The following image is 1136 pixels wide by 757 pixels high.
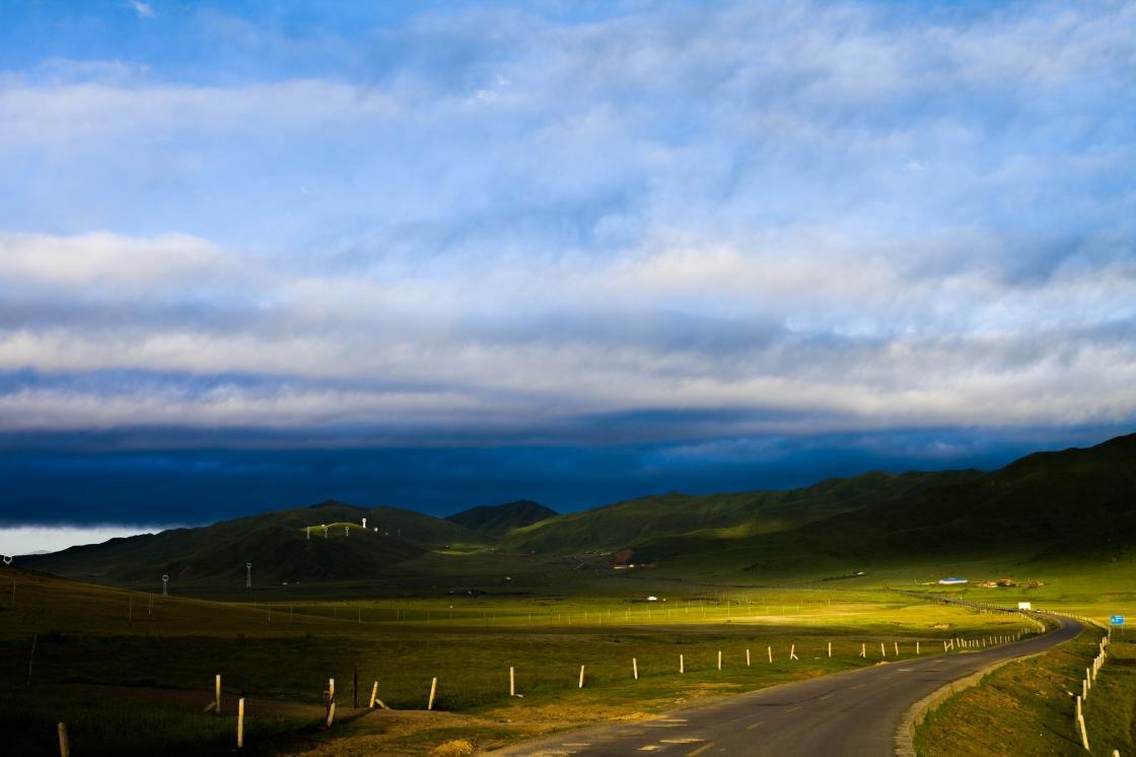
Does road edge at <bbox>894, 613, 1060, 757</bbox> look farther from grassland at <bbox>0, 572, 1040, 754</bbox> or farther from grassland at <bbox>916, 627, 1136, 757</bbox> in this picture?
grassland at <bbox>0, 572, 1040, 754</bbox>

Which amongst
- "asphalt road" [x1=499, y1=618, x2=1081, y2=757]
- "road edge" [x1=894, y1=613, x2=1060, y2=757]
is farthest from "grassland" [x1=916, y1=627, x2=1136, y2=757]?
"asphalt road" [x1=499, y1=618, x2=1081, y2=757]

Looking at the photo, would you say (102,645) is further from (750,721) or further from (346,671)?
(750,721)

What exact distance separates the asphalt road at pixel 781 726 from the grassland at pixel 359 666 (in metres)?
3.09

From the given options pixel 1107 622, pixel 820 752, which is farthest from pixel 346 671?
pixel 1107 622

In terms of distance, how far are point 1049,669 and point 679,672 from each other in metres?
32.7

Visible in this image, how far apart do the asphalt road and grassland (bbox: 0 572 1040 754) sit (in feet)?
10.1

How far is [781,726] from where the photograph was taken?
44.1 meters

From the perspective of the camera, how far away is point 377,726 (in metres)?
45.7

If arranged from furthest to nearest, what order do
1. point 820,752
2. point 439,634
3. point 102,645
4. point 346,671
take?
point 439,634, point 102,645, point 346,671, point 820,752

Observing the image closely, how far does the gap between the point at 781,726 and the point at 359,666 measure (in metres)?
47.6

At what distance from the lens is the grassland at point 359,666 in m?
44.5

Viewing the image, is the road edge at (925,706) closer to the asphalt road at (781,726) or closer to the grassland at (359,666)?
the asphalt road at (781,726)

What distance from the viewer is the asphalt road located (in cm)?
3772

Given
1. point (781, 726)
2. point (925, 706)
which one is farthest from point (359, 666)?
point (781, 726)
